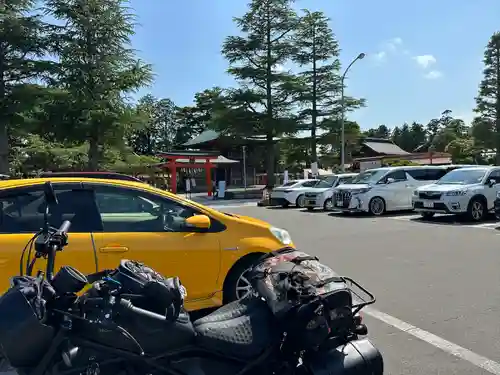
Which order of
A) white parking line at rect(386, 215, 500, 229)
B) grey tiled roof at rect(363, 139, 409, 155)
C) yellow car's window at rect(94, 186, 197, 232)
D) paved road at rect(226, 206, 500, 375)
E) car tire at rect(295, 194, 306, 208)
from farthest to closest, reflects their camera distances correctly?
1. grey tiled roof at rect(363, 139, 409, 155)
2. car tire at rect(295, 194, 306, 208)
3. white parking line at rect(386, 215, 500, 229)
4. yellow car's window at rect(94, 186, 197, 232)
5. paved road at rect(226, 206, 500, 375)

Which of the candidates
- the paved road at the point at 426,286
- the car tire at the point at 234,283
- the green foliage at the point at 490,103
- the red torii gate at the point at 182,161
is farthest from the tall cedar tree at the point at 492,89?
the car tire at the point at 234,283

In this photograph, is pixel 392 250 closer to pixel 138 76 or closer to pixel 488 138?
pixel 138 76

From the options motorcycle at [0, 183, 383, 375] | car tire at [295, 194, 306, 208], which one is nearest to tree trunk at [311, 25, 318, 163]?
car tire at [295, 194, 306, 208]

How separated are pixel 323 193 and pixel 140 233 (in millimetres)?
17085

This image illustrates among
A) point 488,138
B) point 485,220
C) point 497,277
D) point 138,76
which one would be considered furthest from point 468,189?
point 488,138

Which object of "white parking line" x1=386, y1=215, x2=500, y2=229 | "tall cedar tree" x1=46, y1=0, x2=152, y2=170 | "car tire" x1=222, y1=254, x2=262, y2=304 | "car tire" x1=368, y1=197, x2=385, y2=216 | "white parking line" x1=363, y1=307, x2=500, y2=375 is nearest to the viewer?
"white parking line" x1=363, y1=307, x2=500, y2=375

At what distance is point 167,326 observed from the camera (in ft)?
8.18

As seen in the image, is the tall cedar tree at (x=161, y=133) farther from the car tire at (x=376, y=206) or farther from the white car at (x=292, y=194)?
the car tire at (x=376, y=206)

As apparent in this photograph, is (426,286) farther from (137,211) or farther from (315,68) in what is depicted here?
(315,68)

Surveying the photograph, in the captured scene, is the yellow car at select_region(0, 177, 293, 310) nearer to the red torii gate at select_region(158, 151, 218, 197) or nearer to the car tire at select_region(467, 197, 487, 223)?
the car tire at select_region(467, 197, 487, 223)

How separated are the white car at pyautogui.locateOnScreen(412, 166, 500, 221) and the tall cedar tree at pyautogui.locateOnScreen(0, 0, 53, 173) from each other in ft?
60.7

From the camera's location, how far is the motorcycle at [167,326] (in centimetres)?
236

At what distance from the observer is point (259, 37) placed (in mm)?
41344

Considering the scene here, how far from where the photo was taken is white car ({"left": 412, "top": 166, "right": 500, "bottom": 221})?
1470 cm
